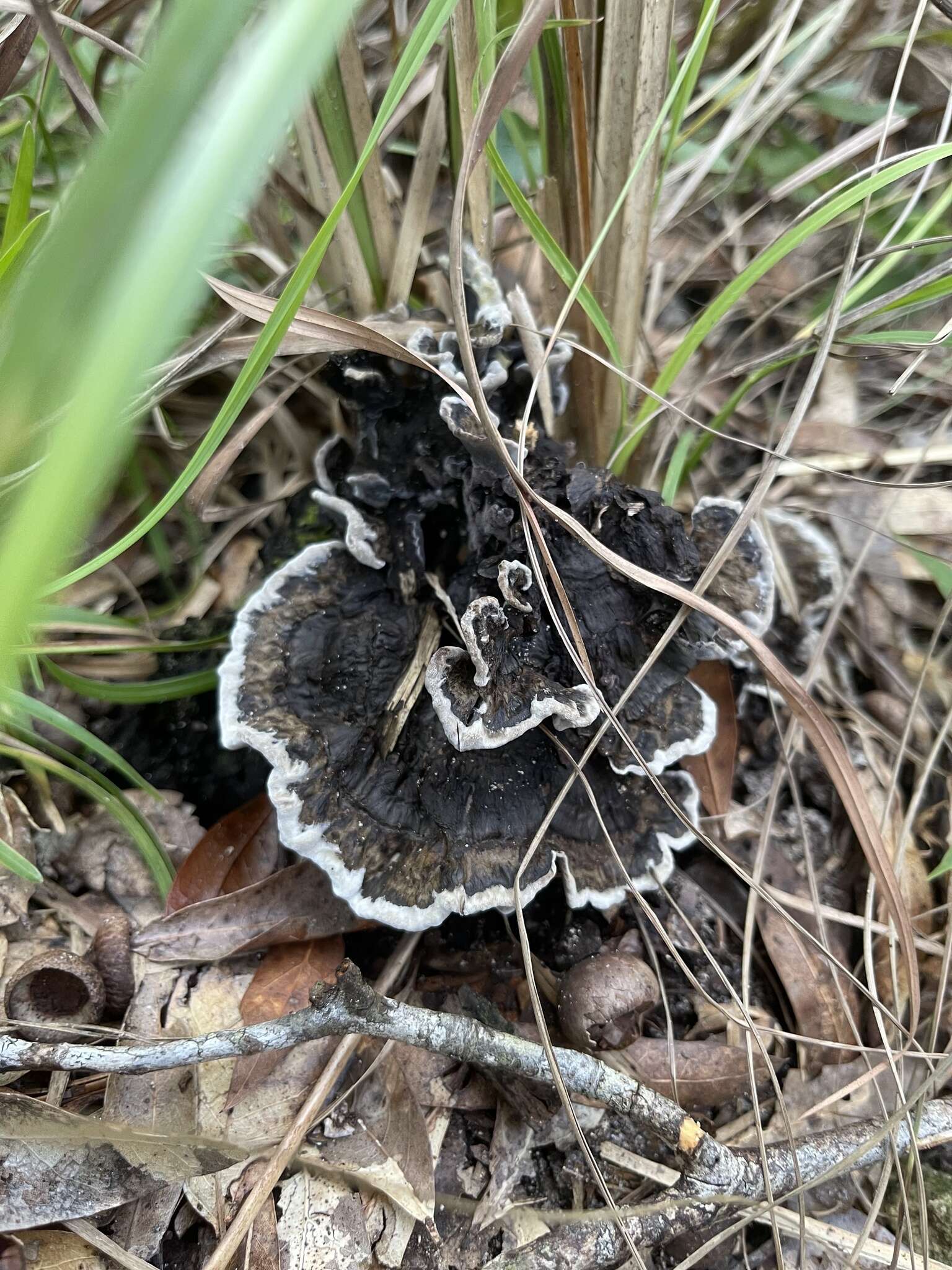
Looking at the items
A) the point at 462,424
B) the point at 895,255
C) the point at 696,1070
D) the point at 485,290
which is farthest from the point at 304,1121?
the point at 895,255

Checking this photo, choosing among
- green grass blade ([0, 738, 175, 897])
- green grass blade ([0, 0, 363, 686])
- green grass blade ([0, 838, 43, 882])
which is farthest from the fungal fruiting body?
green grass blade ([0, 0, 363, 686])

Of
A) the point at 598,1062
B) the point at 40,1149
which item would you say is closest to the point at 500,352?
the point at 598,1062

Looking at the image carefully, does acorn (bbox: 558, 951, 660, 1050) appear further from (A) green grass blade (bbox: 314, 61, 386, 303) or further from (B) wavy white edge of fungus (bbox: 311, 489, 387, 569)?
(A) green grass blade (bbox: 314, 61, 386, 303)

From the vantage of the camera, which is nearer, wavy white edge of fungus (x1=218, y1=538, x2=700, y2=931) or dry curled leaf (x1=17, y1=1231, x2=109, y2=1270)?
dry curled leaf (x1=17, y1=1231, x2=109, y2=1270)

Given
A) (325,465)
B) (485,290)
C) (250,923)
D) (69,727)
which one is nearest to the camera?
(69,727)

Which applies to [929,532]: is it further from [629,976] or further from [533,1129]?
[533,1129]

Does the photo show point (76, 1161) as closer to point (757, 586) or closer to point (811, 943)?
point (811, 943)
